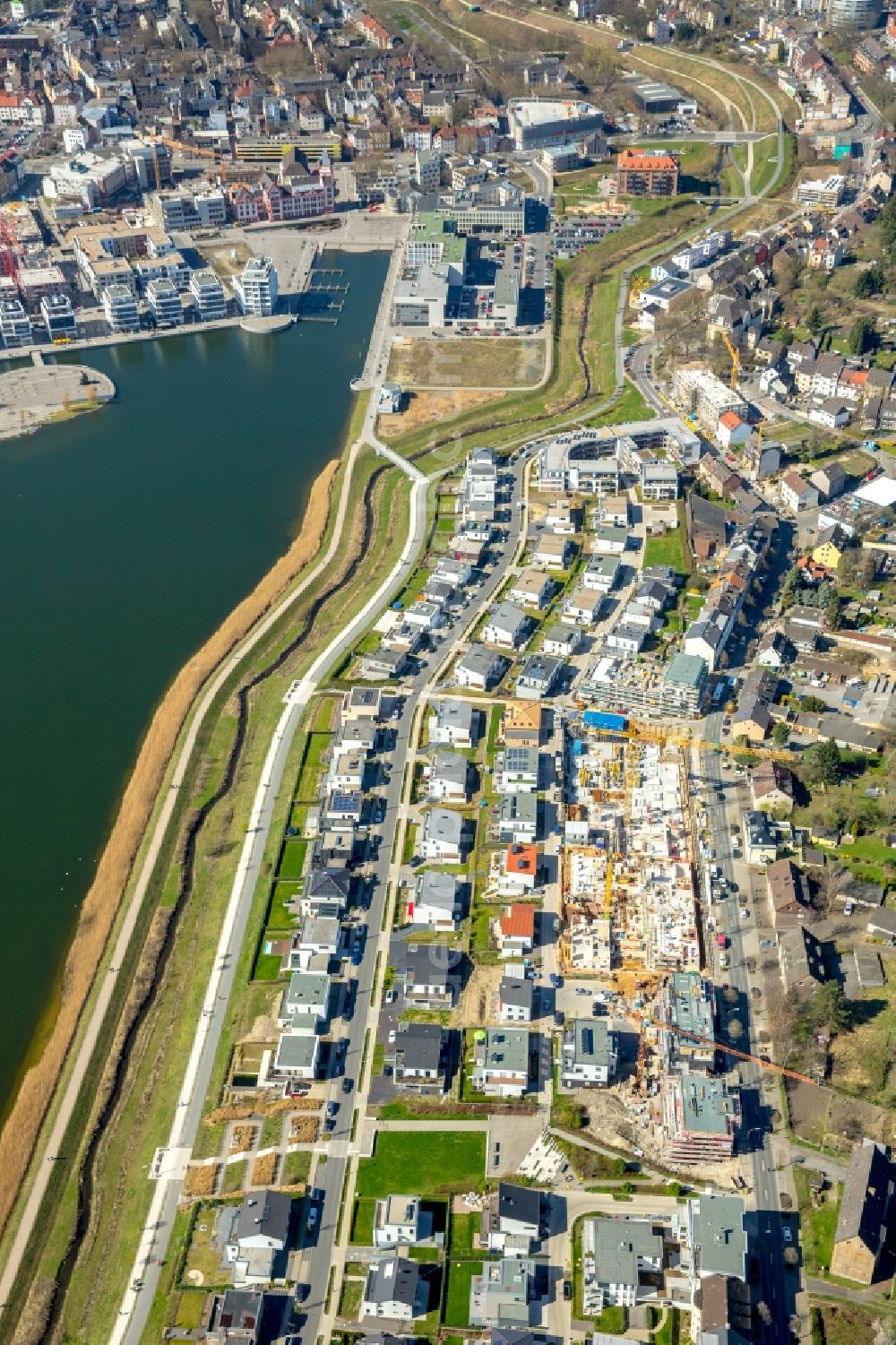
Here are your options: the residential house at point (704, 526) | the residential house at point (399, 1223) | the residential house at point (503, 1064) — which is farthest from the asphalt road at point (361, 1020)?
the residential house at point (704, 526)

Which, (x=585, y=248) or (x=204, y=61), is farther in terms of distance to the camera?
(x=204, y=61)

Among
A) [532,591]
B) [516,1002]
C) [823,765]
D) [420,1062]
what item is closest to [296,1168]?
[420,1062]

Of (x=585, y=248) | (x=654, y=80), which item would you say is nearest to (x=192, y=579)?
(x=585, y=248)

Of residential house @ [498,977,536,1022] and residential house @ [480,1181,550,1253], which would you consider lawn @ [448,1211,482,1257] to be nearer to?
residential house @ [480,1181,550,1253]

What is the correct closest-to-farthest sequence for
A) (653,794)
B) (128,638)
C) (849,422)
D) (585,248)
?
(653,794) → (128,638) → (849,422) → (585,248)

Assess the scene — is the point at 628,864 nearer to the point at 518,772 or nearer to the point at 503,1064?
the point at 518,772

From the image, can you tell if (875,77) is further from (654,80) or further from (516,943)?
(516,943)

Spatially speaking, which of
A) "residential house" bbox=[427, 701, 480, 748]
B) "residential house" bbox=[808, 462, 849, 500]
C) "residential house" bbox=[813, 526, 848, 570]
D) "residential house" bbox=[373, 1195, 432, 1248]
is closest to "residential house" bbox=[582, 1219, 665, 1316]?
"residential house" bbox=[373, 1195, 432, 1248]
